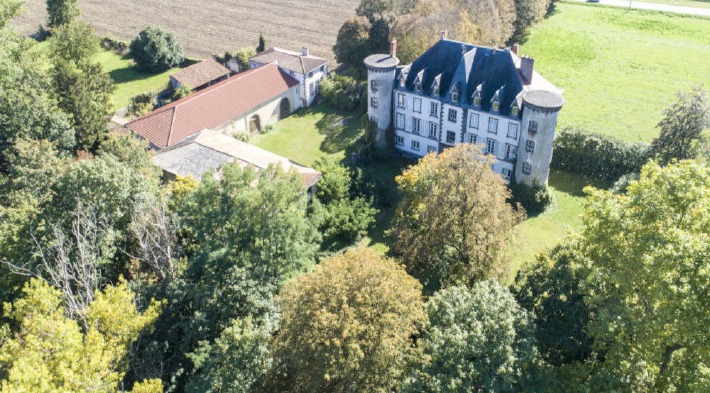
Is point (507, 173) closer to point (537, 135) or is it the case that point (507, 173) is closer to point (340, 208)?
point (537, 135)

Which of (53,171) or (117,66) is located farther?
(117,66)

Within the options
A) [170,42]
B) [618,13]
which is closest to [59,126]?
[170,42]

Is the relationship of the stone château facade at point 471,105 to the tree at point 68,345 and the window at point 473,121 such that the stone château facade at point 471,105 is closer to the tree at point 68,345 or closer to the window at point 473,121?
the window at point 473,121

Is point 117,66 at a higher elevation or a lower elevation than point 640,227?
lower

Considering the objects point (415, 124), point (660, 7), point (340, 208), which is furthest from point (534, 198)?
point (660, 7)

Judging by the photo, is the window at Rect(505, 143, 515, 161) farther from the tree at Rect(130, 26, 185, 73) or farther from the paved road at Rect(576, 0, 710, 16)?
the paved road at Rect(576, 0, 710, 16)

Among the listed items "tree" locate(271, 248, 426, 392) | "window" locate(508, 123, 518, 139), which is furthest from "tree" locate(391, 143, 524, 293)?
"window" locate(508, 123, 518, 139)

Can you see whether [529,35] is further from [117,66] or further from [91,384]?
[91,384]

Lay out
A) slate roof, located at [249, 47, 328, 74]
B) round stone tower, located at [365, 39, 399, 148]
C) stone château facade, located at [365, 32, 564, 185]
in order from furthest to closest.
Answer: slate roof, located at [249, 47, 328, 74] < round stone tower, located at [365, 39, 399, 148] < stone château facade, located at [365, 32, 564, 185]
